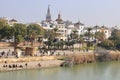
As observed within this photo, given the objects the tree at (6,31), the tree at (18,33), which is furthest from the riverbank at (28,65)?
the tree at (6,31)

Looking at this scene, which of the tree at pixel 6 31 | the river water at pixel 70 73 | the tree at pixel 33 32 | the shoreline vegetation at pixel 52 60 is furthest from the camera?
the tree at pixel 33 32

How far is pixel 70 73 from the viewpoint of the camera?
115 feet

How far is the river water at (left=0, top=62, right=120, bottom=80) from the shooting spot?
3110 cm

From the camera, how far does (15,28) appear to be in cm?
4609

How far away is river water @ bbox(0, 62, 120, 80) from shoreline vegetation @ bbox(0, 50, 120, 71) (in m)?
0.88

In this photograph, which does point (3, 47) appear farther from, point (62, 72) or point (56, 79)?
point (56, 79)

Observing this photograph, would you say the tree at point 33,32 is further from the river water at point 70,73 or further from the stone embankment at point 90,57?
the river water at point 70,73

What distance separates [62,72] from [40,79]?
5.26 metres

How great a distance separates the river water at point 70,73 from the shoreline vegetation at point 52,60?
882 mm

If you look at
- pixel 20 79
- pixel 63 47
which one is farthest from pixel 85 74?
pixel 63 47

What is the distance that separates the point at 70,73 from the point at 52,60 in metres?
4.73

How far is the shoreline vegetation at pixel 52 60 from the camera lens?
34.3m

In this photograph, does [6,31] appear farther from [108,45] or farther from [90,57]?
[108,45]

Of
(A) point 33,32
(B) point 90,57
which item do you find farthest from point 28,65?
(A) point 33,32
